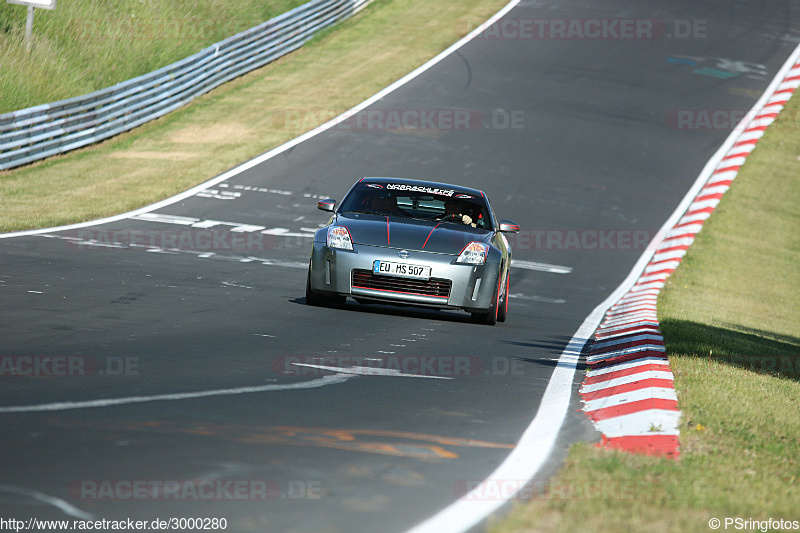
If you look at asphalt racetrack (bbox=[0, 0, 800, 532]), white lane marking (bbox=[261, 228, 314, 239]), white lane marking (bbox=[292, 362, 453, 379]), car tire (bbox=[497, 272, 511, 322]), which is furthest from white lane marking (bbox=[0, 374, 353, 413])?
white lane marking (bbox=[261, 228, 314, 239])

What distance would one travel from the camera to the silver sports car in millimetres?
10914

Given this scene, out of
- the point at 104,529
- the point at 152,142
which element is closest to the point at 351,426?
the point at 104,529

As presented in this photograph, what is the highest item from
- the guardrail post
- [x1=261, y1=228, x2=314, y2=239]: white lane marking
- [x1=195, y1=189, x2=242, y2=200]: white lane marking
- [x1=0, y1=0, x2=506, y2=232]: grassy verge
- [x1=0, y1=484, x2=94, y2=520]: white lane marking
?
the guardrail post

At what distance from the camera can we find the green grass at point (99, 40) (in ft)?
83.7

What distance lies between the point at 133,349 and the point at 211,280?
17.0 feet

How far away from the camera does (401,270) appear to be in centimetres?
1088

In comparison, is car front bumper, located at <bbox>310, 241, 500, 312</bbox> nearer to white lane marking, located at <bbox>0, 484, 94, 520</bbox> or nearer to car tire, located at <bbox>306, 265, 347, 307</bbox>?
car tire, located at <bbox>306, 265, 347, 307</bbox>

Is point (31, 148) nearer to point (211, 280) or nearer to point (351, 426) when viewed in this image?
point (211, 280)

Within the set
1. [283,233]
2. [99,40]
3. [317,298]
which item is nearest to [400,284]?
[317,298]

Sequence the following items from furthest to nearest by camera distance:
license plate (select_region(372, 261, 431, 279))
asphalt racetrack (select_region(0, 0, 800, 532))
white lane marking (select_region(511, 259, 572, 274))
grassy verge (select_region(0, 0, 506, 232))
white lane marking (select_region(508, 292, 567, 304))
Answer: grassy verge (select_region(0, 0, 506, 232)), white lane marking (select_region(511, 259, 572, 274)), white lane marking (select_region(508, 292, 567, 304)), license plate (select_region(372, 261, 431, 279)), asphalt racetrack (select_region(0, 0, 800, 532))

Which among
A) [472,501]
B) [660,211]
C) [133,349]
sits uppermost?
[472,501]

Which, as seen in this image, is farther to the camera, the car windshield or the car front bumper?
the car windshield

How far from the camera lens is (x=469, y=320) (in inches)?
472

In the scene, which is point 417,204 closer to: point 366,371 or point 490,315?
point 490,315
